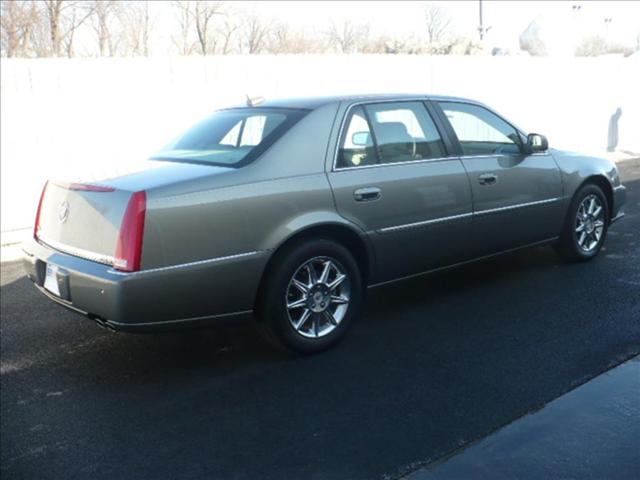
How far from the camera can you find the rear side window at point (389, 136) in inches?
187

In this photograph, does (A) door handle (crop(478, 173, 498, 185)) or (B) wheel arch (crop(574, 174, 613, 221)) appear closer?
(A) door handle (crop(478, 173, 498, 185))

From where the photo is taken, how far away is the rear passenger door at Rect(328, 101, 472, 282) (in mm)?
4656

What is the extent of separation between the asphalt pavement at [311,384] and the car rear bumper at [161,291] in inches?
16.6

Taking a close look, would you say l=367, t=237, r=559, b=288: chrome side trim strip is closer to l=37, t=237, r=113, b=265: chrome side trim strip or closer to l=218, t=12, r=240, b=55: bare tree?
l=37, t=237, r=113, b=265: chrome side trim strip

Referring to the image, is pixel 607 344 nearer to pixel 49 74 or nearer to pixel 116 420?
pixel 116 420

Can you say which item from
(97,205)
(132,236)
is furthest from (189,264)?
(97,205)

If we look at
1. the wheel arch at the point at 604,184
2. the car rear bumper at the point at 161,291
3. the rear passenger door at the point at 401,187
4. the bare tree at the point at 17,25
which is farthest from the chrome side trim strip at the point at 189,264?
the bare tree at the point at 17,25

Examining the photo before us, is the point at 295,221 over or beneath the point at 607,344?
over

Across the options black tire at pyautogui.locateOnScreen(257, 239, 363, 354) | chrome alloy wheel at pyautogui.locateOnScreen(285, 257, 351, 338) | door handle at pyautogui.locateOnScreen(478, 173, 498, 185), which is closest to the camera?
black tire at pyautogui.locateOnScreen(257, 239, 363, 354)

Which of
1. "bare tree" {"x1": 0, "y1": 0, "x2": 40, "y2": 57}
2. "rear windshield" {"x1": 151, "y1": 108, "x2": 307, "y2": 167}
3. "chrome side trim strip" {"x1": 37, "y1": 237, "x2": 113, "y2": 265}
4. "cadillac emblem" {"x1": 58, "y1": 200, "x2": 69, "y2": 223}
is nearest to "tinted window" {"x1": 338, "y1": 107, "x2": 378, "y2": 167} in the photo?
"rear windshield" {"x1": 151, "y1": 108, "x2": 307, "y2": 167}

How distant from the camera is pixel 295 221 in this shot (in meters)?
4.30

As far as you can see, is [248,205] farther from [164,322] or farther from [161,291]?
[164,322]

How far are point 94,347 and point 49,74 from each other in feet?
20.6

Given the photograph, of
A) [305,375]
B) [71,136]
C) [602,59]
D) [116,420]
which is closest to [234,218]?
[305,375]
